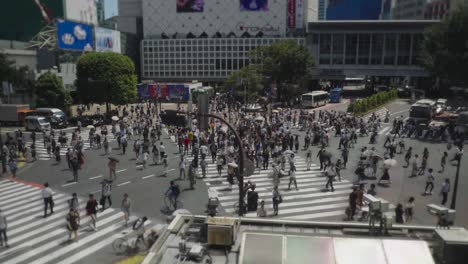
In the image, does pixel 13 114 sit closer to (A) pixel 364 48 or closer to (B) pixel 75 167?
(B) pixel 75 167

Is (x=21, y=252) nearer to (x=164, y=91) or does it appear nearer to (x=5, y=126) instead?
(x=5, y=126)

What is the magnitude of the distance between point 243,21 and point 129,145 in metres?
64.7

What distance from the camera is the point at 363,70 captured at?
257 ft

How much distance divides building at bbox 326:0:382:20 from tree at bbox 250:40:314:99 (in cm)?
10317

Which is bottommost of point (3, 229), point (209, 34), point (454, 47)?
point (3, 229)

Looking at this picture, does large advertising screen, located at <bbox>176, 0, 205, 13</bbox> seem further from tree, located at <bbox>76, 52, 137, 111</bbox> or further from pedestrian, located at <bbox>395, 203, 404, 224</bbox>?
pedestrian, located at <bbox>395, 203, 404, 224</bbox>

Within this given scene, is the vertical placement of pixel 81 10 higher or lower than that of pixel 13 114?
higher

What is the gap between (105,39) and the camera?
2729 inches

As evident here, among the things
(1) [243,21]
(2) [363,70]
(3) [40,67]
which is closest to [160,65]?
(1) [243,21]

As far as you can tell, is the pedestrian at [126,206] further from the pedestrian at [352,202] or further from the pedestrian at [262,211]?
the pedestrian at [352,202]

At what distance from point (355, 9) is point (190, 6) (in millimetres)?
88817

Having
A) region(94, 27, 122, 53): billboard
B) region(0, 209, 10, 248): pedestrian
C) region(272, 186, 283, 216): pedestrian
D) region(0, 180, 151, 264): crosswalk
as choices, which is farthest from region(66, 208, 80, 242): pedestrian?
region(94, 27, 122, 53): billboard

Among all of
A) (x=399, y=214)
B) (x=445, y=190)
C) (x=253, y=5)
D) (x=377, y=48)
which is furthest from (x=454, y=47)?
(x=253, y=5)

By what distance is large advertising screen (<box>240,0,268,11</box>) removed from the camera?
8938 centimetres
